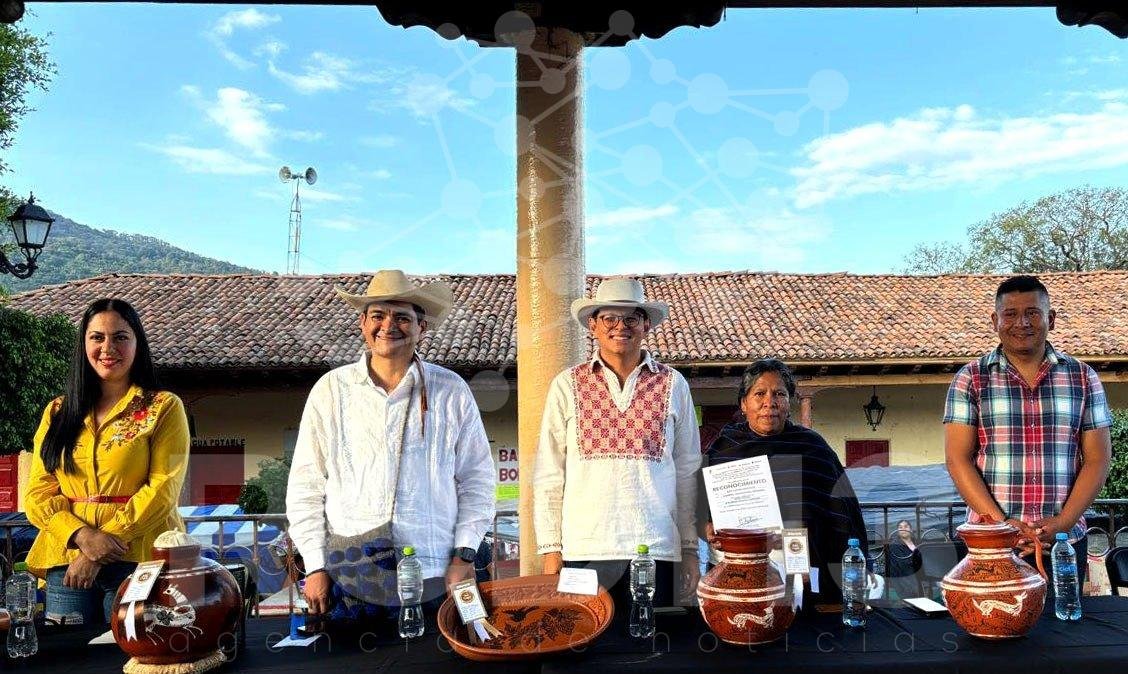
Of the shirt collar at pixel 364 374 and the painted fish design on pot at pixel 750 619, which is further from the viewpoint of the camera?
the shirt collar at pixel 364 374

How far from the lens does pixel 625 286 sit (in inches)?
119

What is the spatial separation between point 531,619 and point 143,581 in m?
1.03

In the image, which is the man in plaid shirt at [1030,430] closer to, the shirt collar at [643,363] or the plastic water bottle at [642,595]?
the shirt collar at [643,363]

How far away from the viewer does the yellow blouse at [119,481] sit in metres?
2.71

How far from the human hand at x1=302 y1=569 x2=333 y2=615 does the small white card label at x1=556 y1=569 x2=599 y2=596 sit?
0.69m

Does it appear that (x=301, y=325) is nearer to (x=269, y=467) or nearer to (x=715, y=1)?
(x=269, y=467)

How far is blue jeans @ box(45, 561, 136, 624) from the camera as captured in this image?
8.70 feet

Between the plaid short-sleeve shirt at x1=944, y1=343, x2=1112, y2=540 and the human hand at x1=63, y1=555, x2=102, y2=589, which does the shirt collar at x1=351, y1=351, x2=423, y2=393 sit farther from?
the plaid short-sleeve shirt at x1=944, y1=343, x2=1112, y2=540

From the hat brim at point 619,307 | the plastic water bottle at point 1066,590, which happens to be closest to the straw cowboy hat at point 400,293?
the hat brim at point 619,307

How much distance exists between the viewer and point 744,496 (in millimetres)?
2715

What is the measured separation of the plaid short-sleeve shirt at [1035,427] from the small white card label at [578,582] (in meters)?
1.63

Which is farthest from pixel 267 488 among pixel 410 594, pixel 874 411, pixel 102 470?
pixel 410 594

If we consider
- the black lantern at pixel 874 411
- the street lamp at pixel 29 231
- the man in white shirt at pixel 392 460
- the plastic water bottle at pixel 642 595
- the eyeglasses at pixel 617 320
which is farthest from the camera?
the black lantern at pixel 874 411

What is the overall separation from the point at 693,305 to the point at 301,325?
6.87 metres
